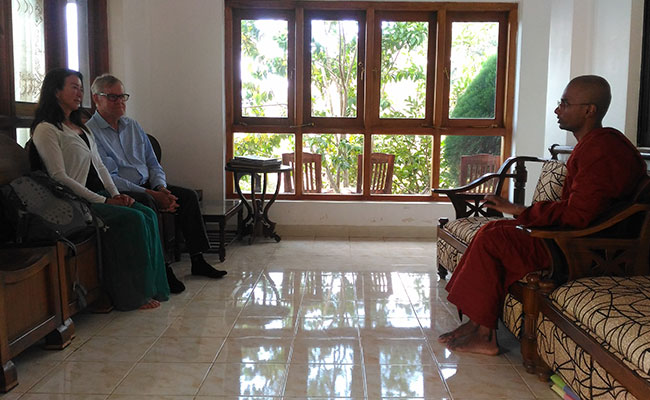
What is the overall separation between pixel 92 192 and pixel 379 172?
3.23m

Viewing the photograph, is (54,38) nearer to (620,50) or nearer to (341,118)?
(341,118)

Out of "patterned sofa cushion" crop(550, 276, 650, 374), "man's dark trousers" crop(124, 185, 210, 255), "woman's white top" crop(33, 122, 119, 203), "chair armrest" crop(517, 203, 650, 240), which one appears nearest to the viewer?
"patterned sofa cushion" crop(550, 276, 650, 374)

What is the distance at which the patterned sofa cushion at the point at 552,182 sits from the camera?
3.15m

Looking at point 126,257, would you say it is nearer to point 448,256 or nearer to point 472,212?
point 448,256

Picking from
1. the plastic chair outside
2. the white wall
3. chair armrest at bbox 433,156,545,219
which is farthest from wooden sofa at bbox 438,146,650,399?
the plastic chair outside

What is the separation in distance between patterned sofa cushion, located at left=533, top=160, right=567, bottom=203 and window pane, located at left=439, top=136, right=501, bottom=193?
233 cm

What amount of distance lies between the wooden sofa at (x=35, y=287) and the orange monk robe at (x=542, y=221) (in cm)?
184

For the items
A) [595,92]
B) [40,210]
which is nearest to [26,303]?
[40,210]

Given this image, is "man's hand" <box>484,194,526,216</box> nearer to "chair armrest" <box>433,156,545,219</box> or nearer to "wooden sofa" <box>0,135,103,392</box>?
"chair armrest" <box>433,156,545,219</box>

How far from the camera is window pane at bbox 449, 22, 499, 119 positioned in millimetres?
5531

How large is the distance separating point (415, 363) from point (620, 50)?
88.8 inches

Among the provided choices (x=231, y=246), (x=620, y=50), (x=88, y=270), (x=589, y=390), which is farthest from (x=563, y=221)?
(x=231, y=246)

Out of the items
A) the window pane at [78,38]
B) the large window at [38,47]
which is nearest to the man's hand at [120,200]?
the large window at [38,47]

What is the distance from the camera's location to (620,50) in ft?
10.8
